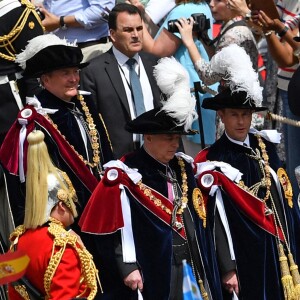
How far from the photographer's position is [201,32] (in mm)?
10086

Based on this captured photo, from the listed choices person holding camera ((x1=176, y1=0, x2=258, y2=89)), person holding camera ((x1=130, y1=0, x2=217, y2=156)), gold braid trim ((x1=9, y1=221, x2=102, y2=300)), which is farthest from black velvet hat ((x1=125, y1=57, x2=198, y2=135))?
person holding camera ((x1=130, y1=0, x2=217, y2=156))

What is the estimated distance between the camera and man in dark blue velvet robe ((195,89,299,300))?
324 inches

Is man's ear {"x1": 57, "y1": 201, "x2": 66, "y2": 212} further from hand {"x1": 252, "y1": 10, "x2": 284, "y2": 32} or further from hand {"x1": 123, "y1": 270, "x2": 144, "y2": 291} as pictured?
hand {"x1": 252, "y1": 10, "x2": 284, "y2": 32}

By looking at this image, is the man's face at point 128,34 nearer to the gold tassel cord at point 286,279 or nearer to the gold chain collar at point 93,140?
the gold chain collar at point 93,140

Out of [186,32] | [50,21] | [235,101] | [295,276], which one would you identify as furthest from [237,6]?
[295,276]

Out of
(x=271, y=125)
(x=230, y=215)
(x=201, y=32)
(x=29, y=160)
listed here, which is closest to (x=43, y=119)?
(x=29, y=160)

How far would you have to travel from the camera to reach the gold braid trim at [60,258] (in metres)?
A: 7.05

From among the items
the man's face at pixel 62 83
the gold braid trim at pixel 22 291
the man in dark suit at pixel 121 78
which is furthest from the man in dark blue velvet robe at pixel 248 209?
the gold braid trim at pixel 22 291

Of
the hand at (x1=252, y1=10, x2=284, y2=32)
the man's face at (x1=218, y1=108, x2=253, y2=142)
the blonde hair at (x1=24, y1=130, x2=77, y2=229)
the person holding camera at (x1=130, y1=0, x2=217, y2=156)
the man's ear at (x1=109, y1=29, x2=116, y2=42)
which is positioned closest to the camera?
the blonde hair at (x1=24, y1=130, x2=77, y2=229)

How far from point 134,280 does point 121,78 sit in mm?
2231

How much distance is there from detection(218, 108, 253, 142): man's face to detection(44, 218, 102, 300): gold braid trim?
1.74 m

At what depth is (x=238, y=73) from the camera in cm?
847

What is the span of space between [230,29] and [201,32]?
11.7 inches

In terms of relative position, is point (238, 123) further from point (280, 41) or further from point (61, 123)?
point (280, 41)
